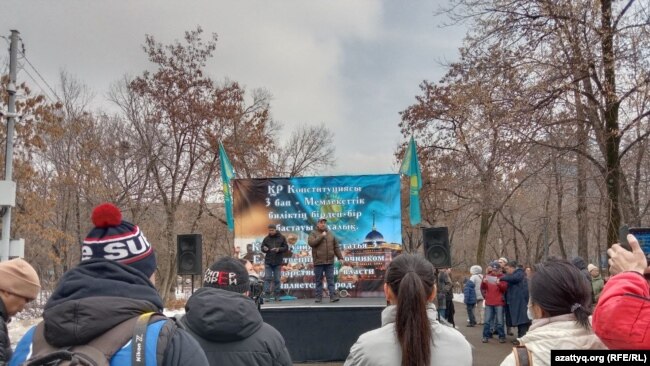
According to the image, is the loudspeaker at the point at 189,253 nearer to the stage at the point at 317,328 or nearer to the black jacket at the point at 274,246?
the black jacket at the point at 274,246

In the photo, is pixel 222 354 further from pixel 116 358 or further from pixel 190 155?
pixel 190 155

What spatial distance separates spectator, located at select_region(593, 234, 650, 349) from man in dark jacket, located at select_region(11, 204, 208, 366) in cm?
164

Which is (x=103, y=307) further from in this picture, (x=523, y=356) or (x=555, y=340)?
(x=555, y=340)

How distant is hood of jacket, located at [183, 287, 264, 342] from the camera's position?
2.84 meters

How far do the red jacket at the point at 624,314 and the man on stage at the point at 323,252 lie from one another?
902 centimetres

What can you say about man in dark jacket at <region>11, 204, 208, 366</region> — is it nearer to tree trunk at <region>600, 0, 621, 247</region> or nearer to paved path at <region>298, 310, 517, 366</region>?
paved path at <region>298, 310, 517, 366</region>

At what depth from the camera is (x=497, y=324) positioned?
12812 millimetres

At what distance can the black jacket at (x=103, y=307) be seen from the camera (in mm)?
1648

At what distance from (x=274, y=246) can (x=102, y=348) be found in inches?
405

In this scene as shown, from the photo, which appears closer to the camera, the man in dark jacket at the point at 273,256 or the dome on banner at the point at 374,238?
the man in dark jacket at the point at 273,256

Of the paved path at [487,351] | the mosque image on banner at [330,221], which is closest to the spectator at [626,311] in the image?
the paved path at [487,351]

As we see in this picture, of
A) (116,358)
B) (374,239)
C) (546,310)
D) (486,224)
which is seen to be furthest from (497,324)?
(486,224)

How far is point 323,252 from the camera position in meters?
11.4

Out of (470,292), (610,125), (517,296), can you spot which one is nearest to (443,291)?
(517,296)
